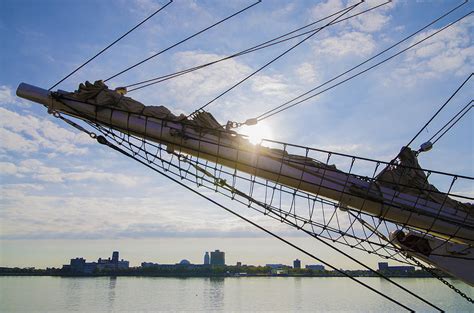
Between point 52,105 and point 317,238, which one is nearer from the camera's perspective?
point 317,238

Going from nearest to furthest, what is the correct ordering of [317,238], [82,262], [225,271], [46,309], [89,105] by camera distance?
[317,238]
[89,105]
[46,309]
[225,271]
[82,262]

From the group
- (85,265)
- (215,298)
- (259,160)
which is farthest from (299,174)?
(85,265)

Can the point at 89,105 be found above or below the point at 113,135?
above

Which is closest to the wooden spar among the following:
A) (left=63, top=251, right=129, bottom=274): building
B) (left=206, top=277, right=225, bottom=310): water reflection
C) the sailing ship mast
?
the sailing ship mast

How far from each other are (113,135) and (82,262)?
173117 mm

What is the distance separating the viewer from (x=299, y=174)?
6598 millimetres

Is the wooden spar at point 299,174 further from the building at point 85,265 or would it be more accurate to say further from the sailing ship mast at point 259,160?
the building at point 85,265

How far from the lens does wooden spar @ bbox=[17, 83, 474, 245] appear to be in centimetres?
660

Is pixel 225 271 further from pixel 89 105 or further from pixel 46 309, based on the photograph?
pixel 89 105

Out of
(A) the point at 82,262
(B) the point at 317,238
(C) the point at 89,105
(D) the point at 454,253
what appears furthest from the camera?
(A) the point at 82,262

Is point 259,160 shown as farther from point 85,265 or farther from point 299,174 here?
point 85,265

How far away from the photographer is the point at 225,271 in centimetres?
14888

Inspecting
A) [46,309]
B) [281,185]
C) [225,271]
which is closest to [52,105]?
[281,185]

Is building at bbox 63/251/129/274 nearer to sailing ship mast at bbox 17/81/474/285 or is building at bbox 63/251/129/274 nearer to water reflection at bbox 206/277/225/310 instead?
water reflection at bbox 206/277/225/310
